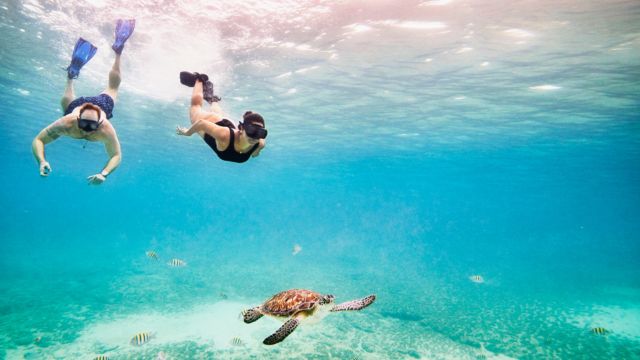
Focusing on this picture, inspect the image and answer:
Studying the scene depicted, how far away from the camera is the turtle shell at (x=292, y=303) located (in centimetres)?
484

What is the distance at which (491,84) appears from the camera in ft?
52.4

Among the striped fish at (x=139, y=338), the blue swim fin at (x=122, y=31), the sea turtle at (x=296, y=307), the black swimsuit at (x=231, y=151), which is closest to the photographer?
the sea turtle at (x=296, y=307)

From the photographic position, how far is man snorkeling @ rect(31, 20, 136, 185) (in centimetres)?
554

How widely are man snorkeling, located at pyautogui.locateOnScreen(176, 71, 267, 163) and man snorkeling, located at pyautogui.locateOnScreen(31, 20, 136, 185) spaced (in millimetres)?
1453

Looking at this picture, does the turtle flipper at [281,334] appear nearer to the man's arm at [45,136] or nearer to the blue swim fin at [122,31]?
the man's arm at [45,136]

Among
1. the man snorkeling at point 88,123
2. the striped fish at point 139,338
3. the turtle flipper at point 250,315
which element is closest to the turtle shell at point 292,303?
the turtle flipper at point 250,315

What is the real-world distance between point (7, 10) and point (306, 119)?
17.3 metres

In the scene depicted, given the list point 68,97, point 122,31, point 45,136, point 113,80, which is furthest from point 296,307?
point 122,31

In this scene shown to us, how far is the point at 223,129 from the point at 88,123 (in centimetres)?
235

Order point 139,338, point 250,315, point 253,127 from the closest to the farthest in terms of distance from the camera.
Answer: point 250,315 < point 253,127 < point 139,338

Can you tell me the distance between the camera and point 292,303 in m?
4.96

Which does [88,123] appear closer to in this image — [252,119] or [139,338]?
[252,119]

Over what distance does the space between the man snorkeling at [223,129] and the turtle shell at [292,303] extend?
2595 mm

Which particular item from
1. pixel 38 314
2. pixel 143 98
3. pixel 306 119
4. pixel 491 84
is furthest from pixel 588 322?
pixel 143 98
